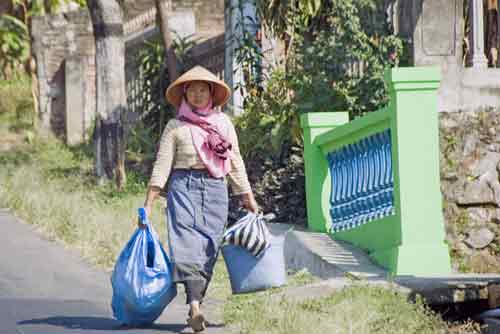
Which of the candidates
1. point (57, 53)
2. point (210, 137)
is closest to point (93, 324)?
point (210, 137)

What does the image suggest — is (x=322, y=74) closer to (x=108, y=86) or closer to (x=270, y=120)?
(x=270, y=120)

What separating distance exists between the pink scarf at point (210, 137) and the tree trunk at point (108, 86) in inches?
328

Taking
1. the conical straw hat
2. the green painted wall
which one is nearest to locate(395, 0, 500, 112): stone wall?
the green painted wall

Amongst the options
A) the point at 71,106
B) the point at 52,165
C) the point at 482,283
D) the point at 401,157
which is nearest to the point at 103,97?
the point at 52,165

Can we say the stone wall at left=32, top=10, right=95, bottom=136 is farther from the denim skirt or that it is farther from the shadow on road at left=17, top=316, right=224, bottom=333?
the denim skirt

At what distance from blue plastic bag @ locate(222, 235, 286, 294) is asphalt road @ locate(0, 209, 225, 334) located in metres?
0.34

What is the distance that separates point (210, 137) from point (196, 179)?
0.28 m

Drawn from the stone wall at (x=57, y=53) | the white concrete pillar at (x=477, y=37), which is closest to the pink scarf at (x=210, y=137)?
the white concrete pillar at (x=477, y=37)

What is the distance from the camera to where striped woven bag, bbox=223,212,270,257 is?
27.0 feet

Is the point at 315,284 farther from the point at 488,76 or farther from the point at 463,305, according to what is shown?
the point at 488,76

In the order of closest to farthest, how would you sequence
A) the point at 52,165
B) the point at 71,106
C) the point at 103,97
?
the point at 103,97 < the point at 52,165 < the point at 71,106

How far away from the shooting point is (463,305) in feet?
31.3

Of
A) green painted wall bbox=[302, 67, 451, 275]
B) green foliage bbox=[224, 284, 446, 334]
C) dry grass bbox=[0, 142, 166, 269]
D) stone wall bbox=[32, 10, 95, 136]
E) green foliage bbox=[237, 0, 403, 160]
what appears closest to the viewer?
green foliage bbox=[224, 284, 446, 334]

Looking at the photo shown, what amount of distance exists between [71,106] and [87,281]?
39.4 feet
